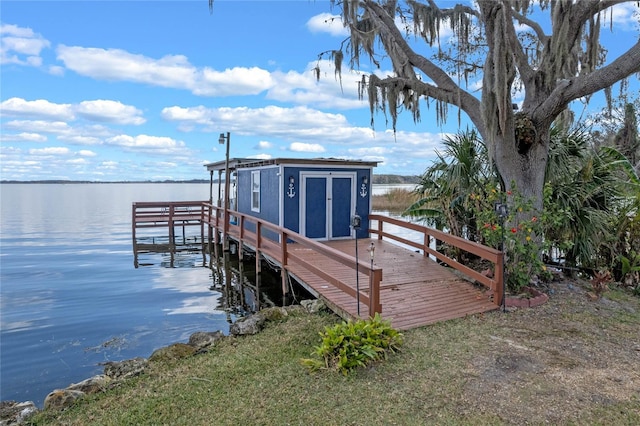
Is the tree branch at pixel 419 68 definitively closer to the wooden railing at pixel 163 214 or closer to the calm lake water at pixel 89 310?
the calm lake water at pixel 89 310

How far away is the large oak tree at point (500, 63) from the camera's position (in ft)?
19.5

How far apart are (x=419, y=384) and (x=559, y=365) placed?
144cm

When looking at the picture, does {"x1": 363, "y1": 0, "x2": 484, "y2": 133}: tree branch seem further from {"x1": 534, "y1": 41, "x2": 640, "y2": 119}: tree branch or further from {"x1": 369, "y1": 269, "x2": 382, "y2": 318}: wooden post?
{"x1": 369, "y1": 269, "x2": 382, "y2": 318}: wooden post

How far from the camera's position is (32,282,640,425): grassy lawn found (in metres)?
3.07

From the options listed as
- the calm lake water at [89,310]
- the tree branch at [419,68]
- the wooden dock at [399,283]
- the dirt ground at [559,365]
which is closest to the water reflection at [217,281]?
the calm lake water at [89,310]

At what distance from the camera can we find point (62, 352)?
6.35 m

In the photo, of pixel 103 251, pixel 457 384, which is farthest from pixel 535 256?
pixel 103 251

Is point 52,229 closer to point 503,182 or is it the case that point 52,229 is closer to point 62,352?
point 62,352

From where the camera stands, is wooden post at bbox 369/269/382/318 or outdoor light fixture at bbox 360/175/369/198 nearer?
wooden post at bbox 369/269/382/318

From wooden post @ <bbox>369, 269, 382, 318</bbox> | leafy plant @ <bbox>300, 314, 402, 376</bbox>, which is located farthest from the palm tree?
leafy plant @ <bbox>300, 314, 402, 376</bbox>

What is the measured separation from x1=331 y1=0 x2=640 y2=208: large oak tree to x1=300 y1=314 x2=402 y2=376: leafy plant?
3.36m

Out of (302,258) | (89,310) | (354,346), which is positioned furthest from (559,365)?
(89,310)

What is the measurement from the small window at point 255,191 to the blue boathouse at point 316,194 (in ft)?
0.98

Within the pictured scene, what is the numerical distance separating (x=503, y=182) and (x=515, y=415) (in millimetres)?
5013
